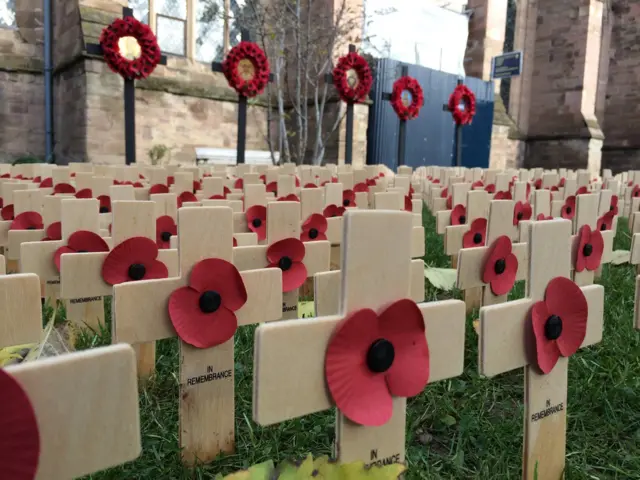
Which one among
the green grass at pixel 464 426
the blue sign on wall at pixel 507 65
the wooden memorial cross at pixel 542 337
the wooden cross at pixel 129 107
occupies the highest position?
the blue sign on wall at pixel 507 65

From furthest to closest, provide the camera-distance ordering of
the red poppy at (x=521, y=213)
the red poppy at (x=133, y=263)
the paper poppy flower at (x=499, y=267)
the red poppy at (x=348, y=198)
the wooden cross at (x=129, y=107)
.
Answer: the wooden cross at (x=129, y=107)
the red poppy at (x=348, y=198)
the red poppy at (x=521, y=213)
the paper poppy flower at (x=499, y=267)
the red poppy at (x=133, y=263)

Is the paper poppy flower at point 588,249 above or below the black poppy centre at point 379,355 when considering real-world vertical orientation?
above

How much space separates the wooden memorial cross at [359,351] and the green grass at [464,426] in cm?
31

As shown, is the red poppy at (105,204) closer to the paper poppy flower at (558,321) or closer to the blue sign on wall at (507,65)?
the paper poppy flower at (558,321)

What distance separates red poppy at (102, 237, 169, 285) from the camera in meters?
1.33

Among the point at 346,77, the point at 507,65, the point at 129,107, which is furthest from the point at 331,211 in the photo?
the point at 507,65

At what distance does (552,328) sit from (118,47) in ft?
22.2

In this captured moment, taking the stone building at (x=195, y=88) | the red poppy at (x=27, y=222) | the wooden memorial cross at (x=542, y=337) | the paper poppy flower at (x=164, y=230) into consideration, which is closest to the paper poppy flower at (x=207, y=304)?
the wooden memorial cross at (x=542, y=337)

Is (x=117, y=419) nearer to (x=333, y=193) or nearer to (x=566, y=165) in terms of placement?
(x=333, y=193)

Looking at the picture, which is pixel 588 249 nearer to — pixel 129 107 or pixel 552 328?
pixel 552 328

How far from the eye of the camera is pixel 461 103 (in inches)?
430

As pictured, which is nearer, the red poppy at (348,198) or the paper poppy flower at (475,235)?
the paper poppy flower at (475,235)

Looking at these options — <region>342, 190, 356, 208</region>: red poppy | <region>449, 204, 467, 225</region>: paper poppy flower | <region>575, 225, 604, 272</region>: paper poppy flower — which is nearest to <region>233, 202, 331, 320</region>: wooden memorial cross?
<region>575, 225, 604, 272</region>: paper poppy flower

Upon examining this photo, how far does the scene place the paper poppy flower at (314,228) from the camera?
1989 mm
